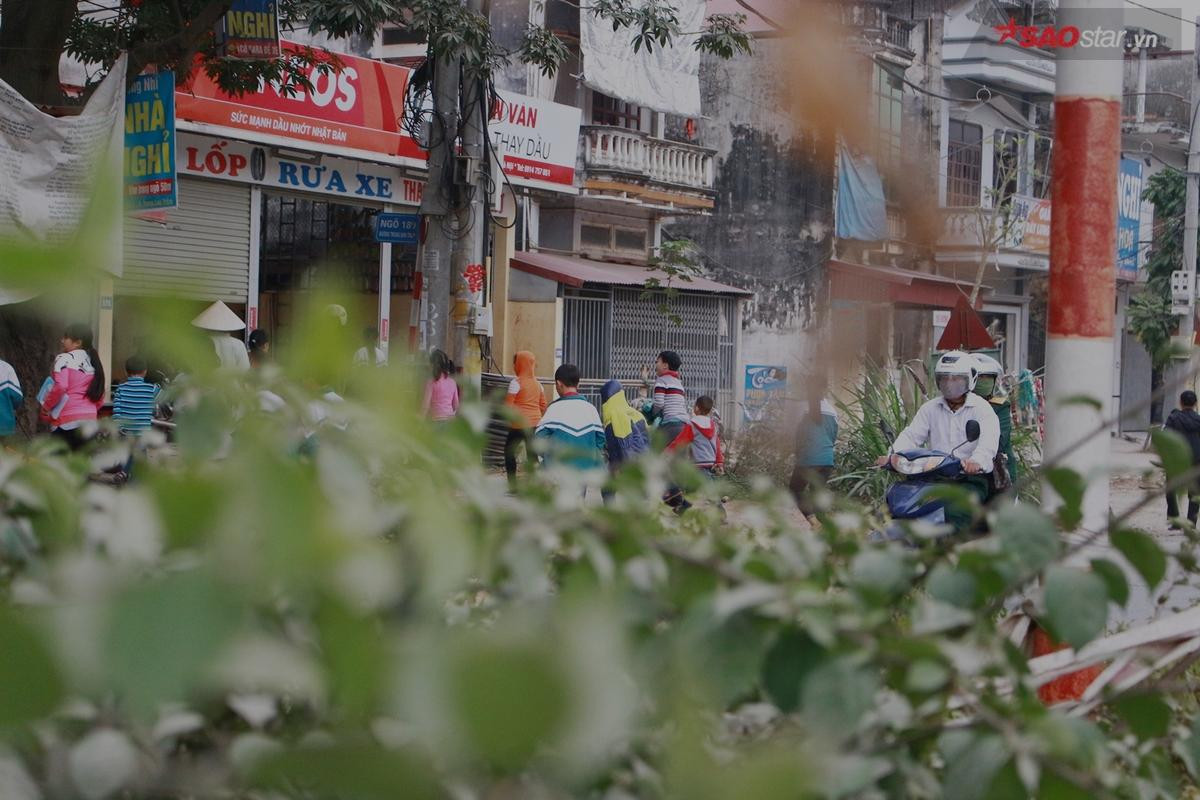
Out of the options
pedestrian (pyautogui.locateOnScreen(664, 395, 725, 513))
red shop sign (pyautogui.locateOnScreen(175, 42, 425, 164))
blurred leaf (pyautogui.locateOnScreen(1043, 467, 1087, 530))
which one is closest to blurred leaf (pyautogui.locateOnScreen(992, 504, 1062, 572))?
blurred leaf (pyautogui.locateOnScreen(1043, 467, 1087, 530))

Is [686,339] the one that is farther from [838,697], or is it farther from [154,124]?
[838,697]

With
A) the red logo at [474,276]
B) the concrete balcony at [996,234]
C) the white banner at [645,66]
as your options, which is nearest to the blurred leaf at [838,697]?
the red logo at [474,276]

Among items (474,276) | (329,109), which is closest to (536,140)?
(329,109)

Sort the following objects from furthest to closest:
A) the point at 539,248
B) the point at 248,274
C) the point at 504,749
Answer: the point at 539,248, the point at 248,274, the point at 504,749

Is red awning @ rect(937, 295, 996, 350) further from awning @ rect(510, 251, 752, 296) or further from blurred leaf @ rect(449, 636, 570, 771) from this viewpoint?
blurred leaf @ rect(449, 636, 570, 771)

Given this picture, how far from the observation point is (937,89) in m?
27.9

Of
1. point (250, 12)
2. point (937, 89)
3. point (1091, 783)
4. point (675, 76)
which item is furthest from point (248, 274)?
point (937, 89)

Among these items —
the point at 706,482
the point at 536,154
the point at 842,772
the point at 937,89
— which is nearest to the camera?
the point at 842,772

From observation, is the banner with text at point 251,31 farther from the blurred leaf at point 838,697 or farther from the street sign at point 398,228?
the blurred leaf at point 838,697

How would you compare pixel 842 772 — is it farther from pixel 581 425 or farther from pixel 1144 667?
pixel 581 425

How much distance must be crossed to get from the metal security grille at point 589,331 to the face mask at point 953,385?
11245 mm

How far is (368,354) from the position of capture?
1022 millimetres

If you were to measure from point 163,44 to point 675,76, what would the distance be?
1091 cm

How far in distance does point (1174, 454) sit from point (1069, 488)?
0.47 feet
